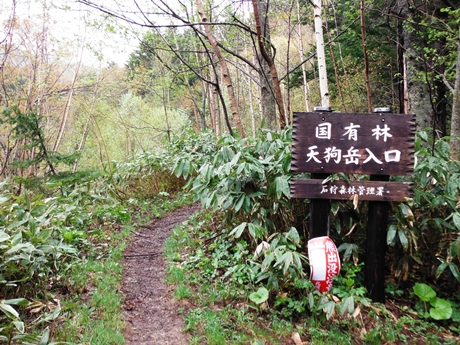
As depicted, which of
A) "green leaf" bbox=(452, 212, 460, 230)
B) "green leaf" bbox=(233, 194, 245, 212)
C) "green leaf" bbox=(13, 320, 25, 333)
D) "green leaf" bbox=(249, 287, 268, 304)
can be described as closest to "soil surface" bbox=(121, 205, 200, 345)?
"green leaf" bbox=(249, 287, 268, 304)

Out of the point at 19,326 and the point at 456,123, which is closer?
the point at 19,326

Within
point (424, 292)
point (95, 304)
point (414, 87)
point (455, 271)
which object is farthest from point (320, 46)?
point (95, 304)

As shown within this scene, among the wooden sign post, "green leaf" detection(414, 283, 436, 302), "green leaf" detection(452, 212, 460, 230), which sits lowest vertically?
"green leaf" detection(414, 283, 436, 302)

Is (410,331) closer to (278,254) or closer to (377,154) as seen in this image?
(278,254)

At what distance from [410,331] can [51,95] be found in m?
10.4

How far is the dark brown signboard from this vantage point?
2721 millimetres

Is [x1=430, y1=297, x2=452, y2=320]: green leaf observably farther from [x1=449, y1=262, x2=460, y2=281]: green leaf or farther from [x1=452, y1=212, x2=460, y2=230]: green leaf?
[x1=452, y1=212, x2=460, y2=230]: green leaf

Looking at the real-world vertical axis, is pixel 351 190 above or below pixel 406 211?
above

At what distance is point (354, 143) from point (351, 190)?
0.40 meters

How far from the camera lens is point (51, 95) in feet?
31.5

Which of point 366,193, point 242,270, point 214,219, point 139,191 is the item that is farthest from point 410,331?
point 139,191

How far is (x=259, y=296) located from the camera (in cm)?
264

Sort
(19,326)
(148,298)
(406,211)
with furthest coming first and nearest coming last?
(148,298) < (406,211) < (19,326)

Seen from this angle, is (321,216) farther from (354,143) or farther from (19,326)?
(19,326)
